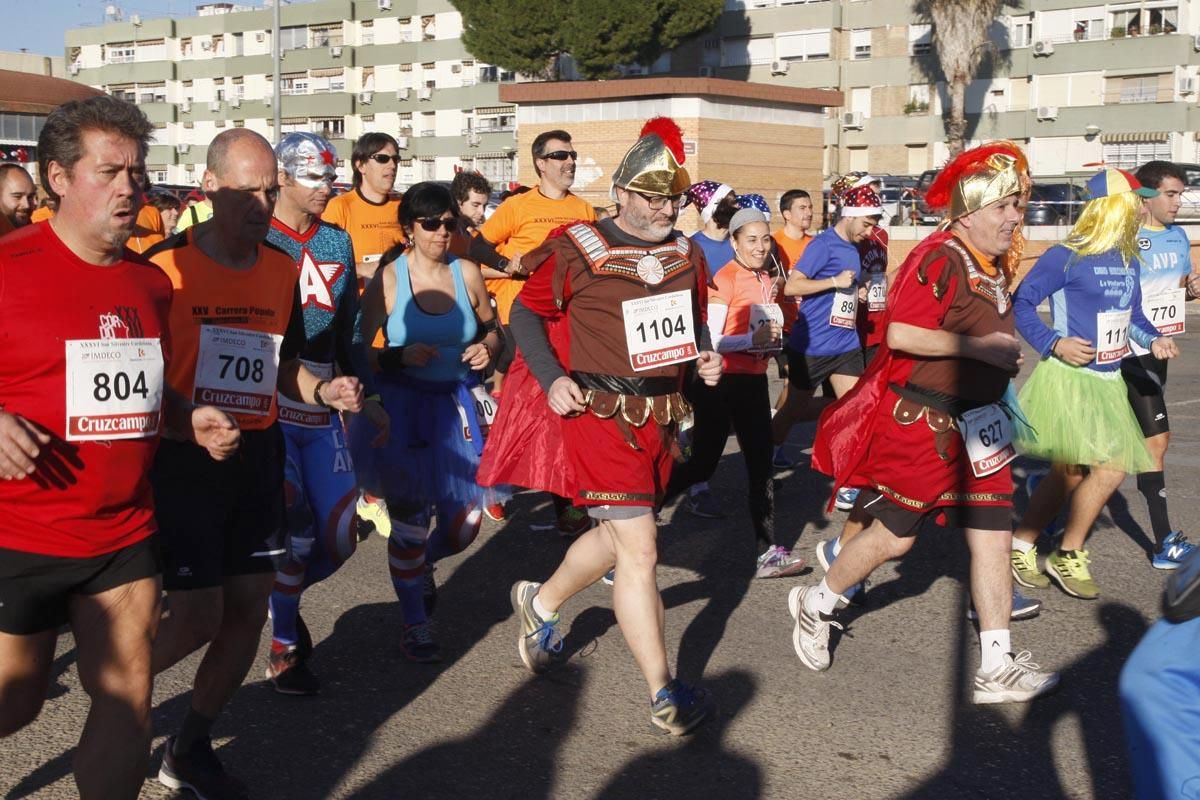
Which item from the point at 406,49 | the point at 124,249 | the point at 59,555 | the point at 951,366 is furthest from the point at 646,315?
the point at 406,49

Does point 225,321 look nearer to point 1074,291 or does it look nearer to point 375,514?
point 375,514

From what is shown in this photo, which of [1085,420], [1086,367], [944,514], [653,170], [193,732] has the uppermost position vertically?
[653,170]

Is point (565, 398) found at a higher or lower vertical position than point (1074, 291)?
lower

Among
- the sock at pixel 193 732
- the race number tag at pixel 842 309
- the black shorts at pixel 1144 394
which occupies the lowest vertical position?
the sock at pixel 193 732

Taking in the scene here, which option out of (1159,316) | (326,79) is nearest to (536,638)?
(1159,316)

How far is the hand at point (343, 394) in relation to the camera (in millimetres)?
4340

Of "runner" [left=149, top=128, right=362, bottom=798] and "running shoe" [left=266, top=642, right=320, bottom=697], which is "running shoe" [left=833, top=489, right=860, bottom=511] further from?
"runner" [left=149, top=128, right=362, bottom=798]

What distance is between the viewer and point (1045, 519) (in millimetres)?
7047

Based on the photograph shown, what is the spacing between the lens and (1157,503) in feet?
24.1

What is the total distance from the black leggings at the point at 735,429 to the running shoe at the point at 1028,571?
1.25m

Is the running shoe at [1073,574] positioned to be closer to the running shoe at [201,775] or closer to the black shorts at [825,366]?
the black shorts at [825,366]

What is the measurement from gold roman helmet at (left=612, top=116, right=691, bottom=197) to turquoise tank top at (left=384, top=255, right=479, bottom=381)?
131cm

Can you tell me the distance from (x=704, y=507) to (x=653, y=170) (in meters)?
3.78

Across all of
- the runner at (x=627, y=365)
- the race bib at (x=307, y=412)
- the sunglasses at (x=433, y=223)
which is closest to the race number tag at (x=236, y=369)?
the race bib at (x=307, y=412)
